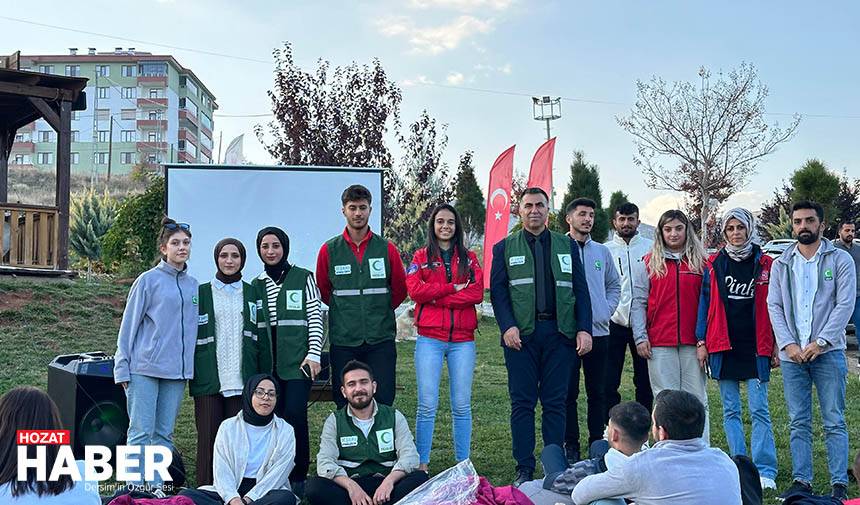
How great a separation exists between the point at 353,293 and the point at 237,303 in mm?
748

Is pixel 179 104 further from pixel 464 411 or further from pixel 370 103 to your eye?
pixel 464 411

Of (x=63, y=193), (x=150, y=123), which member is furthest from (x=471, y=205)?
(x=150, y=123)

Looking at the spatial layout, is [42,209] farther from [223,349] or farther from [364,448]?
[364,448]

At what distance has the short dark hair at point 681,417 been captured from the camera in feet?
11.5

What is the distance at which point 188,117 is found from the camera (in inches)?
3078

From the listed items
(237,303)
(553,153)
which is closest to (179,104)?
(553,153)

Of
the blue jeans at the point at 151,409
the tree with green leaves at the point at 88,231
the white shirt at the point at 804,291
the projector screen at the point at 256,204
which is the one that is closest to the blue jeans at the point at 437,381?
the blue jeans at the point at 151,409

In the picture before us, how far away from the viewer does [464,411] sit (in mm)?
5598

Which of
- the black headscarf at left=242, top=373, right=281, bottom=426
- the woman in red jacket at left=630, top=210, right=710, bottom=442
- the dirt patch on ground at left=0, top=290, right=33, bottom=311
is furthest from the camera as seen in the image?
the dirt patch on ground at left=0, top=290, right=33, bottom=311

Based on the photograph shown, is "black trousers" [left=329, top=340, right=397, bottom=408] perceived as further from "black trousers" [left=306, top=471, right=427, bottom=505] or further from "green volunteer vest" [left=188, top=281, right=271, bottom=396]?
"black trousers" [left=306, top=471, right=427, bottom=505]

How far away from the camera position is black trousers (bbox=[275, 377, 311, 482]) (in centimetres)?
532

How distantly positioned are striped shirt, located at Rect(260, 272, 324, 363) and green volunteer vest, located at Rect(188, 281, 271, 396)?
0.27 ft

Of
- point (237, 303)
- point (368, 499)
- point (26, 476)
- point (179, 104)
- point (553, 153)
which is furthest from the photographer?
point (179, 104)

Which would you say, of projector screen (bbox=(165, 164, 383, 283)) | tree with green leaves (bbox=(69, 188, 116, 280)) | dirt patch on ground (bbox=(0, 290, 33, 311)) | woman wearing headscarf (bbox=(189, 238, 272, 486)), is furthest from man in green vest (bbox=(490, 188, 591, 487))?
tree with green leaves (bbox=(69, 188, 116, 280))
